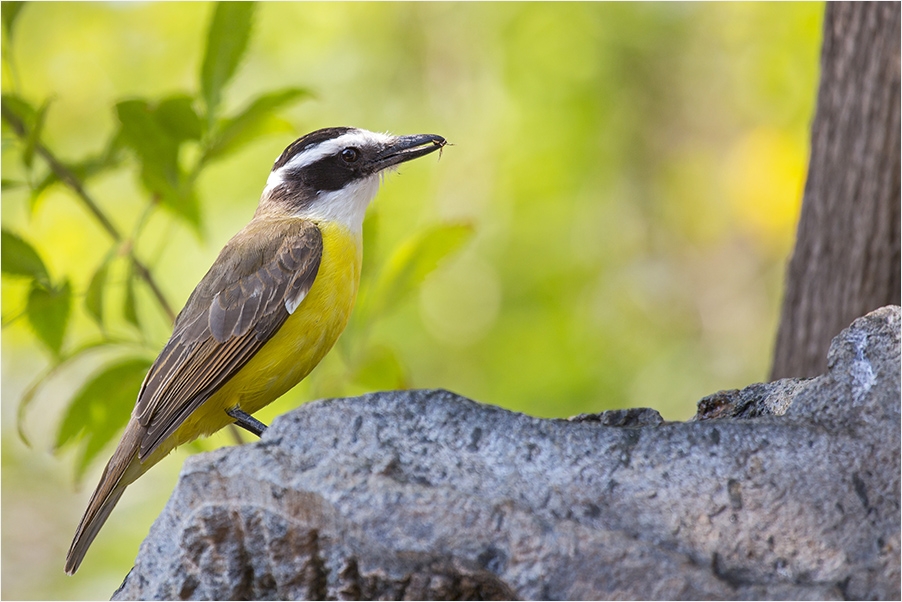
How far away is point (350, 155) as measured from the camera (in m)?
4.55

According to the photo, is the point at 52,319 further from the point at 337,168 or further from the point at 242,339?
the point at 337,168

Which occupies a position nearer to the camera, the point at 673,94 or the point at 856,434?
the point at 856,434

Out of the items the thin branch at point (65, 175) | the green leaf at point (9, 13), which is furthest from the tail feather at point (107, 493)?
the green leaf at point (9, 13)

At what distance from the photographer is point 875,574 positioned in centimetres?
236

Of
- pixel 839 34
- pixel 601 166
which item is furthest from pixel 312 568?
pixel 601 166

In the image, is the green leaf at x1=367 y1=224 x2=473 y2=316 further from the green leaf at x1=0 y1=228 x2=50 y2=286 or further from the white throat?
the green leaf at x1=0 y1=228 x2=50 y2=286

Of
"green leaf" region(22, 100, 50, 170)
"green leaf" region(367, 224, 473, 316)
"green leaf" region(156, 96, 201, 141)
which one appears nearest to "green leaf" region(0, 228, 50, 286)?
"green leaf" region(22, 100, 50, 170)

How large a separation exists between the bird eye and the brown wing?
1.82 ft

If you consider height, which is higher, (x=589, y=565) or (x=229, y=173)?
(x=229, y=173)

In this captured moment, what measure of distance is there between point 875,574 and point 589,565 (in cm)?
73

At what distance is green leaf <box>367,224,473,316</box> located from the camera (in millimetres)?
4359

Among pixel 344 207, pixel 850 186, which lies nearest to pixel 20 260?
pixel 344 207

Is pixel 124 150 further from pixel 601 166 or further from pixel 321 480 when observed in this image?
pixel 601 166

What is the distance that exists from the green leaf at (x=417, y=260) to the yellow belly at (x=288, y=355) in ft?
1.02
